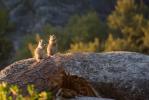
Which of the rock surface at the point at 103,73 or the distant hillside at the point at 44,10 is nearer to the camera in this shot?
the rock surface at the point at 103,73

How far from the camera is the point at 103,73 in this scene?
1230 cm

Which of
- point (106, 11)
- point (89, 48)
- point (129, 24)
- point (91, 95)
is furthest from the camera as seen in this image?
point (106, 11)

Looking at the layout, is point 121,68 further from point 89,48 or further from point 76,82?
point 89,48

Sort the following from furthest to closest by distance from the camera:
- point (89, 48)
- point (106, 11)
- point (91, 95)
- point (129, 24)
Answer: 1. point (106, 11)
2. point (129, 24)
3. point (89, 48)
4. point (91, 95)

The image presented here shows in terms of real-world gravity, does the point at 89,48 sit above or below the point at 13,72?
below

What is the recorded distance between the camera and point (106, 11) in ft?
174

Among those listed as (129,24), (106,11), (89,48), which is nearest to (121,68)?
(89,48)

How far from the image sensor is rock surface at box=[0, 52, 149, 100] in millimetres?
12188

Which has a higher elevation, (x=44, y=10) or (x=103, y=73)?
(x=103, y=73)

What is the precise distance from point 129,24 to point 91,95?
101ft

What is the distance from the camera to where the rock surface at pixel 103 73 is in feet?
40.0

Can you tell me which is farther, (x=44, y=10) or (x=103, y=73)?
(x=44, y=10)

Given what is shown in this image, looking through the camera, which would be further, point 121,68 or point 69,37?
point 69,37

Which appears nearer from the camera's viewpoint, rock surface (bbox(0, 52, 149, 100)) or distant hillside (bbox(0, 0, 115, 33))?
rock surface (bbox(0, 52, 149, 100))
